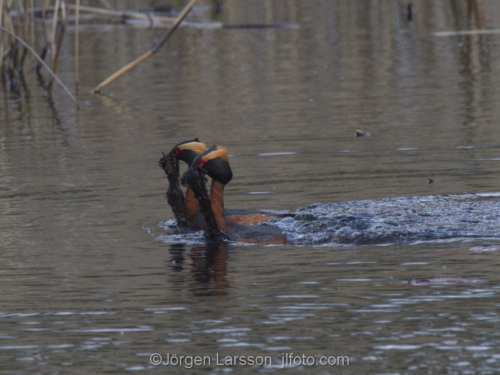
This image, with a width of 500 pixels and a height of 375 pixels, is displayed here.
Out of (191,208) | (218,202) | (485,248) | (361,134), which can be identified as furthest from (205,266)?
(361,134)

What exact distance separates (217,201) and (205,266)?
0.76m

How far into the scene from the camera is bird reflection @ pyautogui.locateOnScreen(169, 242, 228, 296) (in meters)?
5.78

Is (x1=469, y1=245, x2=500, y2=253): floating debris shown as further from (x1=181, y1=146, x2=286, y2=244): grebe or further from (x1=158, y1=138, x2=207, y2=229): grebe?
(x1=158, y1=138, x2=207, y2=229): grebe

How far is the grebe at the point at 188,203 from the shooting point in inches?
287

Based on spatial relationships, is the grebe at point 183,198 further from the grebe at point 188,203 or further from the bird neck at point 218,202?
the bird neck at point 218,202

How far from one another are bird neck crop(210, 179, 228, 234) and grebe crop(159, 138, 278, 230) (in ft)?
0.66

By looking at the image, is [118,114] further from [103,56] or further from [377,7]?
[377,7]

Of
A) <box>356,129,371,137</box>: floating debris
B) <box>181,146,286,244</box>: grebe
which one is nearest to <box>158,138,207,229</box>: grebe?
<box>181,146,286,244</box>: grebe

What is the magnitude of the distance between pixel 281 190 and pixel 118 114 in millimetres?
5965

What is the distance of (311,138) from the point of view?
37.7 ft

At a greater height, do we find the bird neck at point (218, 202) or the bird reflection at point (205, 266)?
the bird neck at point (218, 202)

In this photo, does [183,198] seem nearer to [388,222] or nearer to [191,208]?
[191,208]

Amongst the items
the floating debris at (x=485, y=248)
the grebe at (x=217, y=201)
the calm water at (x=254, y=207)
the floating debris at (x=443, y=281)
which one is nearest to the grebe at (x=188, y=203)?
the grebe at (x=217, y=201)

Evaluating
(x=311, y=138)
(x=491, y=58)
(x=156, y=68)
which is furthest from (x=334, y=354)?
(x=156, y=68)
